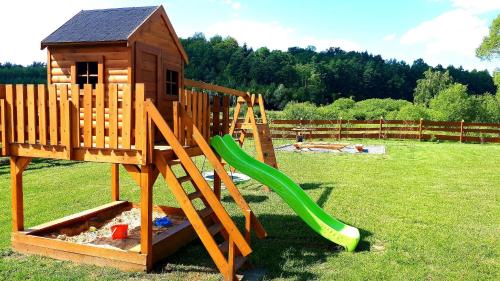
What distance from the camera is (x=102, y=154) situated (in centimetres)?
541

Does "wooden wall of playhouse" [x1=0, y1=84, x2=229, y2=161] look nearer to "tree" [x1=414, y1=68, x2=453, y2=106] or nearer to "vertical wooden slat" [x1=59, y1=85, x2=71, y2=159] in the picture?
"vertical wooden slat" [x1=59, y1=85, x2=71, y2=159]

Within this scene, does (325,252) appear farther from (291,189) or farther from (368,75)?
(368,75)

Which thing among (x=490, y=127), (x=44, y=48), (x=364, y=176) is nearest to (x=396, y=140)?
(x=490, y=127)

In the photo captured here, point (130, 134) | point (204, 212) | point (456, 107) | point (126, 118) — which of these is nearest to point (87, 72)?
point (126, 118)

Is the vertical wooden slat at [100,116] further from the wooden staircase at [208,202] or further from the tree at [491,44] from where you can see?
the tree at [491,44]

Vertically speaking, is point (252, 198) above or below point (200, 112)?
below

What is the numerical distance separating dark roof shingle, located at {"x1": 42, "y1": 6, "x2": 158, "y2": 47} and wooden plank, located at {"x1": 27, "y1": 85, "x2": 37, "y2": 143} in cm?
109

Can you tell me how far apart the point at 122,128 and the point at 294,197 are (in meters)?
2.93

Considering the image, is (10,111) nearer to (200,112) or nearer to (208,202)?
(200,112)

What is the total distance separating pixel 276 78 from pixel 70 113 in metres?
79.8

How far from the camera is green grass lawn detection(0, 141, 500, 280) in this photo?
5.23 meters

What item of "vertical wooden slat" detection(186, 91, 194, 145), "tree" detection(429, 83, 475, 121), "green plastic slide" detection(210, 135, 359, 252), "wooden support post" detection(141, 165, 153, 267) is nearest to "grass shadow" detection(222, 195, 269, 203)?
"green plastic slide" detection(210, 135, 359, 252)

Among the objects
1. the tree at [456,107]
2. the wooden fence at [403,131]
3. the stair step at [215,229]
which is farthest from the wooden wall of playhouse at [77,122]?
the tree at [456,107]

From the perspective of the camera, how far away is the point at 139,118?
5.13 metres
